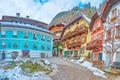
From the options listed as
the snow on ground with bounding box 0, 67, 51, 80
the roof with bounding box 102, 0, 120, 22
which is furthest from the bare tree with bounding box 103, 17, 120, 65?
the snow on ground with bounding box 0, 67, 51, 80

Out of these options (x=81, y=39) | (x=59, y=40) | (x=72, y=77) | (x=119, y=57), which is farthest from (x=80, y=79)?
(x=59, y=40)

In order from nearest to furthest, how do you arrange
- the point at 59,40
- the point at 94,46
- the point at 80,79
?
the point at 80,79, the point at 94,46, the point at 59,40

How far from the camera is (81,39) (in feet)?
146

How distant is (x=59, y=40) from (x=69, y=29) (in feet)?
36.3

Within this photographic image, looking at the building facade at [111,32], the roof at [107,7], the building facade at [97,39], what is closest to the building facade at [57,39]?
the building facade at [97,39]

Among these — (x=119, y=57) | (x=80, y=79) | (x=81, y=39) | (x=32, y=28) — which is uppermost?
(x=32, y=28)

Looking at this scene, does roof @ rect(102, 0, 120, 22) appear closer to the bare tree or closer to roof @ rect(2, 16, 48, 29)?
the bare tree

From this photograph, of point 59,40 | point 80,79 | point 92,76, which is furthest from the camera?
point 59,40

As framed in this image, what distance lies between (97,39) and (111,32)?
508 cm

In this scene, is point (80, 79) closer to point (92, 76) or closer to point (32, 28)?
point (92, 76)

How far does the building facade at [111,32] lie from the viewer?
83.5 ft

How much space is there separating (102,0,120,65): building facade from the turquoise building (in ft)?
72.9

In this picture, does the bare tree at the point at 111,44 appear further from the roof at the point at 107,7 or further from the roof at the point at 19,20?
the roof at the point at 19,20

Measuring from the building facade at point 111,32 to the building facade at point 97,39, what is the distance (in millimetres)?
1548
